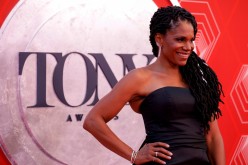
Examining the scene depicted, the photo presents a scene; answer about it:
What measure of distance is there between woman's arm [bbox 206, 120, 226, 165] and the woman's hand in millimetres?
285

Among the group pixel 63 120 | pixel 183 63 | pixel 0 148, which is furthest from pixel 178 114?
pixel 0 148

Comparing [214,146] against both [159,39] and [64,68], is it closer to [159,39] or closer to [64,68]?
[159,39]

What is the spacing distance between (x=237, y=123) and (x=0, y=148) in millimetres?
1637

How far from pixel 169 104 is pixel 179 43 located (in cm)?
27

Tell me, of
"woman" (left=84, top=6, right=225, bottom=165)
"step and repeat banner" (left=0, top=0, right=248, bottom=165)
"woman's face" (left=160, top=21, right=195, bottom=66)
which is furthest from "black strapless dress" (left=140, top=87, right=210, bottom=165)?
"step and repeat banner" (left=0, top=0, right=248, bottom=165)

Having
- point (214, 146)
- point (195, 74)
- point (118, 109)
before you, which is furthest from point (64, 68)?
point (214, 146)

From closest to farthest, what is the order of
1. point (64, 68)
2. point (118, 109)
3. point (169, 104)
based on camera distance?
point (169, 104), point (118, 109), point (64, 68)

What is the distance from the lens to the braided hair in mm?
1788

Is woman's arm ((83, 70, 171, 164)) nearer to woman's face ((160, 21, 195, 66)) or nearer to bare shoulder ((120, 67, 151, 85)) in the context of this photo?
bare shoulder ((120, 67, 151, 85))

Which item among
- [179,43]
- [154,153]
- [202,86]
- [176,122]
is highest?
[179,43]

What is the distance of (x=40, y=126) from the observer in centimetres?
250

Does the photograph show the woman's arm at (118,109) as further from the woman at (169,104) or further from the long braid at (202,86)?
the long braid at (202,86)

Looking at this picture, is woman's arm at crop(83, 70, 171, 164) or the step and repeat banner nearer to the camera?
woman's arm at crop(83, 70, 171, 164)

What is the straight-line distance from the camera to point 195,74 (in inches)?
73.5
